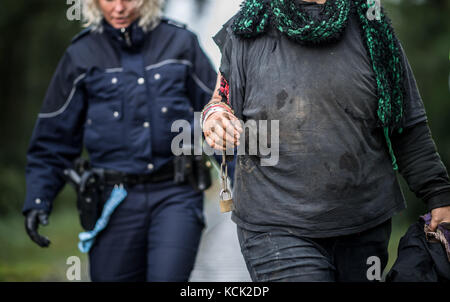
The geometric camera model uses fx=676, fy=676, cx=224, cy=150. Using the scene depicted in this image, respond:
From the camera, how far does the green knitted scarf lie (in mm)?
2972

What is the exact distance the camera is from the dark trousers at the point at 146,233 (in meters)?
4.46

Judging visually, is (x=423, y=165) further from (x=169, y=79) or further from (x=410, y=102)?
(x=169, y=79)

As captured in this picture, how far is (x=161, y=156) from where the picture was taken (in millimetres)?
4605

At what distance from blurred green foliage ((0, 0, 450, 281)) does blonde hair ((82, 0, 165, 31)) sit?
122 inches

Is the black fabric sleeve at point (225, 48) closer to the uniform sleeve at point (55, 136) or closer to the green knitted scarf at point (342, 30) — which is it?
the green knitted scarf at point (342, 30)

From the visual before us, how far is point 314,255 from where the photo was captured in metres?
2.92

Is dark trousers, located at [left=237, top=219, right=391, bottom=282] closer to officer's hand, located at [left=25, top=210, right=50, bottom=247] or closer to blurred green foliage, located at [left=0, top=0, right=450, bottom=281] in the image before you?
officer's hand, located at [left=25, top=210, right=50, bottom=247]

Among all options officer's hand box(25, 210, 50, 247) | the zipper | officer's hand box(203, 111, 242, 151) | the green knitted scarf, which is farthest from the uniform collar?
officer's hand box(203, 111, 242, 151)

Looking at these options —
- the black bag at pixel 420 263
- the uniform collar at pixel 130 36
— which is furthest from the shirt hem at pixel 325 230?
the uniform collar at pixel 130 36

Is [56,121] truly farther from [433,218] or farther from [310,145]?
[433,218]

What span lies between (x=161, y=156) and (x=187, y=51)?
0.79 m

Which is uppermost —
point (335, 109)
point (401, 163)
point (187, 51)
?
point (187, 51)

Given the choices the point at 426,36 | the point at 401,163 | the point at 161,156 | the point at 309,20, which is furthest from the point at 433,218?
the point at 426,36

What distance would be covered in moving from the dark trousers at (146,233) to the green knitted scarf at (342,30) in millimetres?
1718
